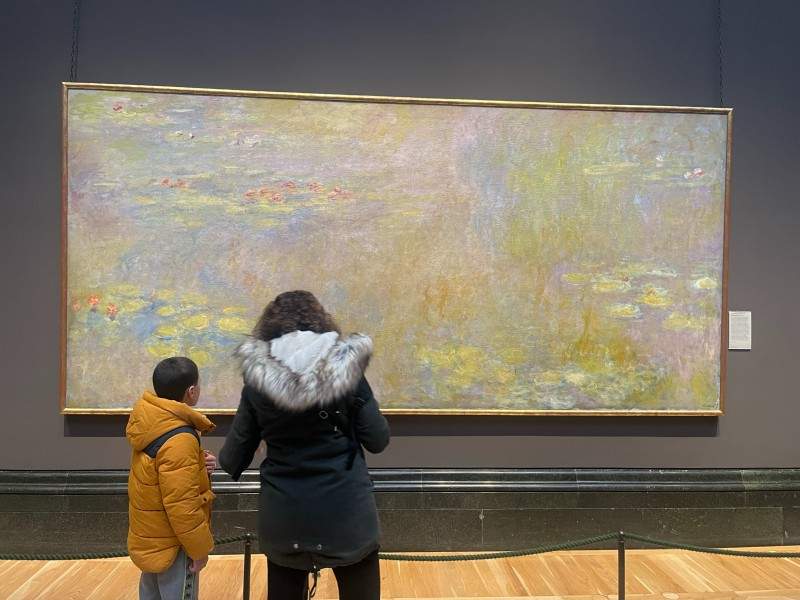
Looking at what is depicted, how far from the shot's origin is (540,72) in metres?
4.55

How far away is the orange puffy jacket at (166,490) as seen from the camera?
7.86 ft

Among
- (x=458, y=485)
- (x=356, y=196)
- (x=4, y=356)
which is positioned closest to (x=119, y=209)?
(x=4, y=356)

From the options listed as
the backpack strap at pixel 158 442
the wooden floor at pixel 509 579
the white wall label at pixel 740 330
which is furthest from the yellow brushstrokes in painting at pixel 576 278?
the backpack strap at pixel 158 442

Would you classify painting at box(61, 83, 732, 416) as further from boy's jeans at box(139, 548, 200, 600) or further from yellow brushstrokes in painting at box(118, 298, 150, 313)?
boy's jeans at box(139, 548, 200, 600)

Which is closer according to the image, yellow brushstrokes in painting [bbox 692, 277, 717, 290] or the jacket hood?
the jacket hood

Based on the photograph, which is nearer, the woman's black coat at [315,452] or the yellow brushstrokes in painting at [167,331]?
the woman's black coat at [315,452]

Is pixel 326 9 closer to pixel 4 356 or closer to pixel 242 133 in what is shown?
pixel 242 133

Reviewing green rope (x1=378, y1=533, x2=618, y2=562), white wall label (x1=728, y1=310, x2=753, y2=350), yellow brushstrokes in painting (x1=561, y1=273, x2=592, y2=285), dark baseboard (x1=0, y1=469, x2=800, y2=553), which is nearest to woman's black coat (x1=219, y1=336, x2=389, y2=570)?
green rope (x1=378, y1=533, x2=618, y2=562)

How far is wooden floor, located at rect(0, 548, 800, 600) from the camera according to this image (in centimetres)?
376

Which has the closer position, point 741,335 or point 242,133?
point 242,133

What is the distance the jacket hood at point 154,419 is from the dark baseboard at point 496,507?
198 cm

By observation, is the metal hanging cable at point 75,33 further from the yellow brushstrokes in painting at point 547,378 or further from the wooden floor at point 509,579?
the yellow brushstrokes in painting at point 547,378

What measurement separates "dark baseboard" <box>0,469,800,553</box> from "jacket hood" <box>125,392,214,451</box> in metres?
1.98

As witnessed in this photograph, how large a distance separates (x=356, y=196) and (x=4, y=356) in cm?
279
